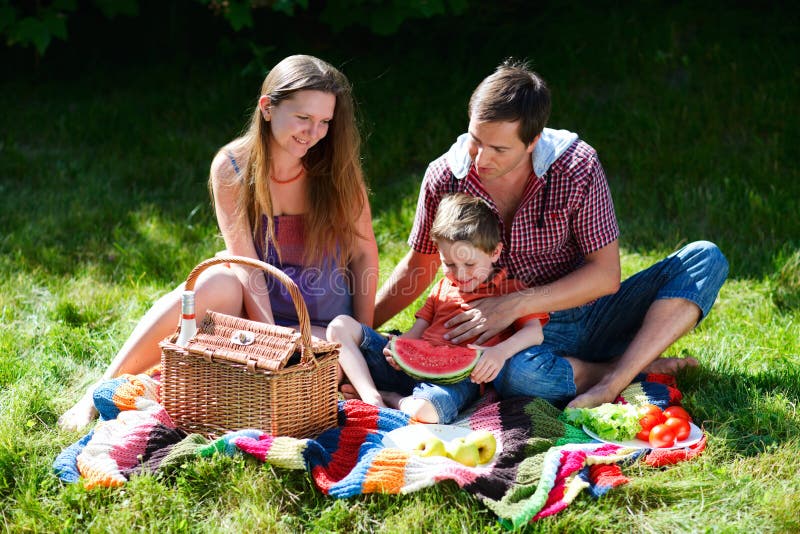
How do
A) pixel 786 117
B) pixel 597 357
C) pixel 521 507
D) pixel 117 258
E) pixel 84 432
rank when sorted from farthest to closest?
pixel 786 117, pixel 117 258, pixel 597 357, pixel 84 432, pixel 521 507

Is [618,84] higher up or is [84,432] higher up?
[618,84]

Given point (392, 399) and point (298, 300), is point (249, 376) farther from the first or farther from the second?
point (392, 399)

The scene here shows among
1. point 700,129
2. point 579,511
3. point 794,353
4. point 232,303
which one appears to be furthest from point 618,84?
point 579,511

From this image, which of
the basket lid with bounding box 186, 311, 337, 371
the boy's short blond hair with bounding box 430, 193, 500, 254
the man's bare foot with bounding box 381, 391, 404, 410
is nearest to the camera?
the basket lid with bounding box 186, 311, 337, 371

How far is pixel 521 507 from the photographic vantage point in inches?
109

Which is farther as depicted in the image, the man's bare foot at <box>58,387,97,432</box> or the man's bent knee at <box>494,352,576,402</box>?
the man's bent knee at <box>494,352,576,402</box>

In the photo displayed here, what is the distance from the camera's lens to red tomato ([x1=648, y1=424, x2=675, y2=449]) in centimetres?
321

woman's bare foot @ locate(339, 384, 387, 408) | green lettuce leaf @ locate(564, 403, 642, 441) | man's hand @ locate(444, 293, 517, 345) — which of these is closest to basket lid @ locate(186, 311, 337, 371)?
woman's bare foot @ locate(339, 384, 387, 408)

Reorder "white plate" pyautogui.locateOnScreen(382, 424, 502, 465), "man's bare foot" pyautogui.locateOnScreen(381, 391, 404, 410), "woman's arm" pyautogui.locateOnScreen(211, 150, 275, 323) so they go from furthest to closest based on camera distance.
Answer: "woman's arm" pyautogui.locateOnScreen(211, 150, 275, 323)
"man's bare foot" pyautogui.locateOnScreen(381, 391, 404, 410)
"white plate" pyautogui.locateOnScreen(382, 424, 502, 465)

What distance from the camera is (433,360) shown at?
3.42 metres

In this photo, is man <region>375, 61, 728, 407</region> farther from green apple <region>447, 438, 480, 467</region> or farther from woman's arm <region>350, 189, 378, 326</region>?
green apple <region>447, 438, 480, 467</region>

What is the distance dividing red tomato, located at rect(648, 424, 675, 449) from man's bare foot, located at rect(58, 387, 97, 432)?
6.74 ft

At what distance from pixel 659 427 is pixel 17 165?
466 cm

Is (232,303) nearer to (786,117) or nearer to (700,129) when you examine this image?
(700,129)
